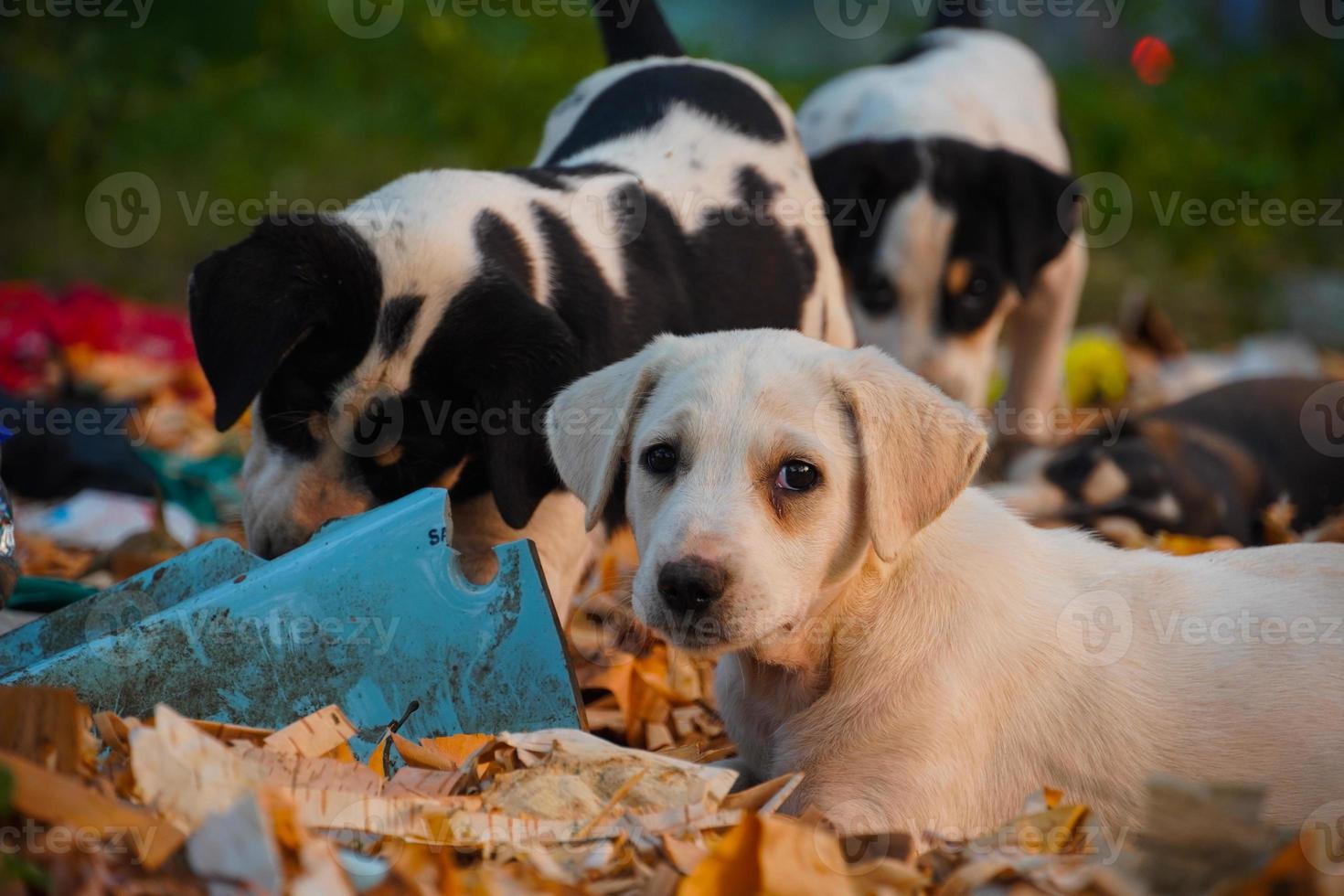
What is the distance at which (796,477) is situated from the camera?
316cm

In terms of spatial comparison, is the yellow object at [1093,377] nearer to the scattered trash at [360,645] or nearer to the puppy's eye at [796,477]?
the puppy's eye at [796,477]

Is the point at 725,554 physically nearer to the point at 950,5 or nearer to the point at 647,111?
the point at 647,111

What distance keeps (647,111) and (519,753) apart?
105 inches

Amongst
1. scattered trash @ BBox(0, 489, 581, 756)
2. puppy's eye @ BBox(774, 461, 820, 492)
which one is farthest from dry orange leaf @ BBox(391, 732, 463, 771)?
puppy's eye @ BBox(774, 461, 820, 492)

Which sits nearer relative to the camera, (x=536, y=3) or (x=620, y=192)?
(x=620, y=192)

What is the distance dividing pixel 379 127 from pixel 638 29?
23.9 ft

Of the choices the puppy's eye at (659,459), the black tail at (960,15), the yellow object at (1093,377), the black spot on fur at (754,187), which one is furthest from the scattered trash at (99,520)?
the yellow object at (1093,377)

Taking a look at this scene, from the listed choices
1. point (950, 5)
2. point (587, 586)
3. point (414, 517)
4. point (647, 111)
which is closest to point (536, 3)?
point (950, 5)

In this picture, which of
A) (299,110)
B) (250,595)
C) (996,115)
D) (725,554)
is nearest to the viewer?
(725,554)

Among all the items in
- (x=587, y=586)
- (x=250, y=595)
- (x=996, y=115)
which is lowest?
(x=587, y=586)

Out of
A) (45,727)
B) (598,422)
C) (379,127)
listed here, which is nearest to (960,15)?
(598,422)

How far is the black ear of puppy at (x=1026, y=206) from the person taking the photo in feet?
19.1

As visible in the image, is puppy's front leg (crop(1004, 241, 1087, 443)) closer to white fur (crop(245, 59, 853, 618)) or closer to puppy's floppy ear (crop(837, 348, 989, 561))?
white fur (crop(245, 59, 853, 618))

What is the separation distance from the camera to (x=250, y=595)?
3.19 metres
